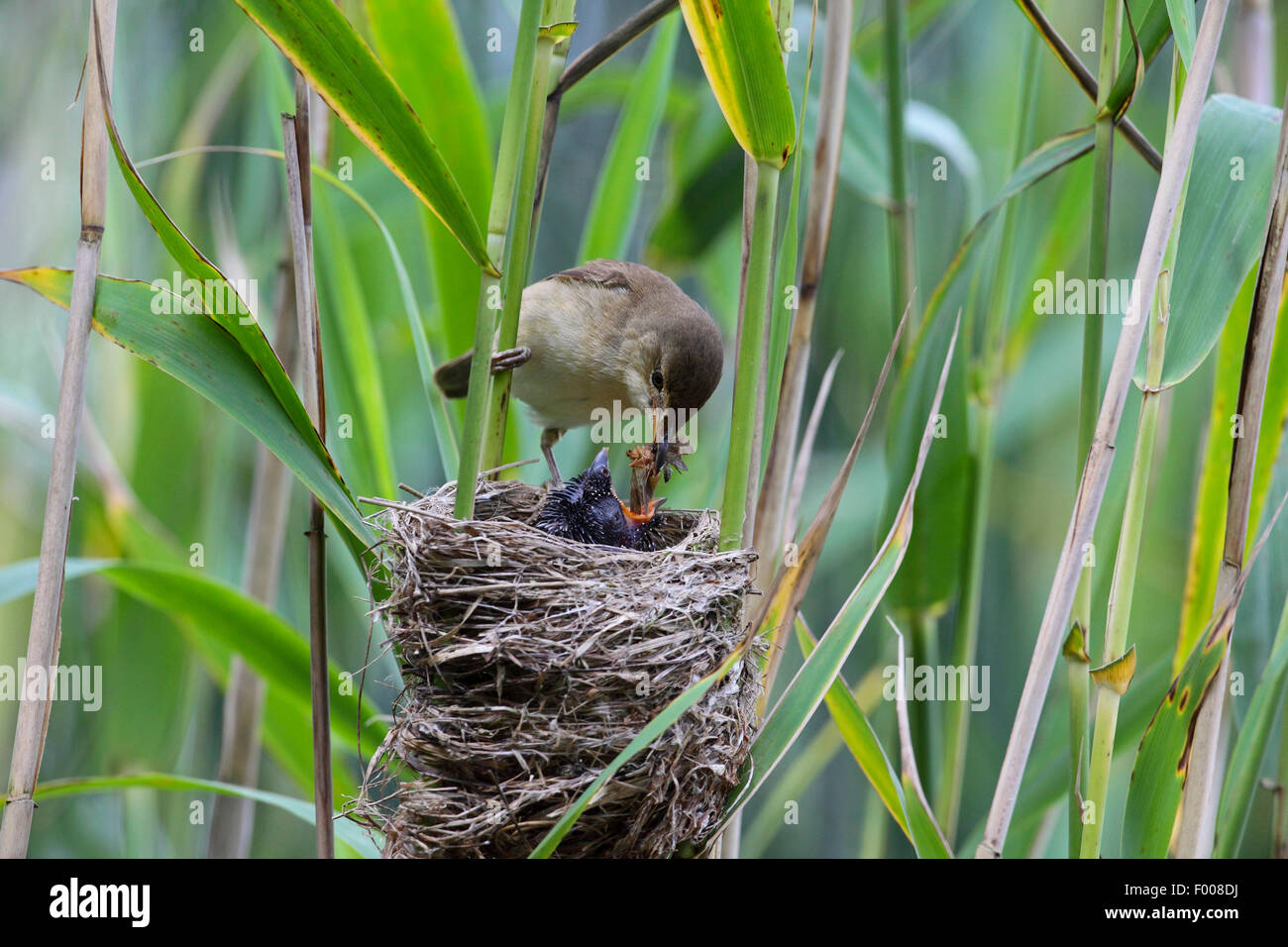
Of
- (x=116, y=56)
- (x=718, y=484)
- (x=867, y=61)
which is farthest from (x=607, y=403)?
(x=116, y=56)

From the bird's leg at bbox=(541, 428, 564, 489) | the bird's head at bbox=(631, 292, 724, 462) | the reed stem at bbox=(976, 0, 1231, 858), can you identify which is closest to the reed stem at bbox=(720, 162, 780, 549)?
the reed stem at bbox=(976, 0, 1231, 858)

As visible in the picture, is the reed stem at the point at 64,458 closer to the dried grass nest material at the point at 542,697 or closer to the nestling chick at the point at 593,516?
the dried grass nest material at the point at 542,697

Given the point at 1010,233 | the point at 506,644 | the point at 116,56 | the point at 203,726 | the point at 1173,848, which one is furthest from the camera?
the point at 203,726

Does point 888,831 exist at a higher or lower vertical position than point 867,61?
lower

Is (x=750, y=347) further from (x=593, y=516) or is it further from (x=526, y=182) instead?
(x=593, y=516)

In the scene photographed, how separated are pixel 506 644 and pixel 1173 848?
997 millimetres

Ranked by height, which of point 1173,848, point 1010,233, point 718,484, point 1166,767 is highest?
A: point 1010,233

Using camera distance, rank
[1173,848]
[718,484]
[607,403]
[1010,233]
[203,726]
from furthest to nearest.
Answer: [203,726] < [607,403] < [718,484] < [1010,233] < [1173,848]

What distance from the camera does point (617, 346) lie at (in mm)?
2283

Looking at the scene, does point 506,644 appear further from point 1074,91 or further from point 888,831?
point 1074,91

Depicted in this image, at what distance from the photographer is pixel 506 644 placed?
1146 mm

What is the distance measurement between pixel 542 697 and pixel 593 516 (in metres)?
0.67

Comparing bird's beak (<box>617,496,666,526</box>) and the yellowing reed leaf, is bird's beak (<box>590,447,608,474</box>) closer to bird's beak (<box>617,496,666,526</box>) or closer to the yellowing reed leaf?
bird's beak (<box>617,496,666,526</box>)

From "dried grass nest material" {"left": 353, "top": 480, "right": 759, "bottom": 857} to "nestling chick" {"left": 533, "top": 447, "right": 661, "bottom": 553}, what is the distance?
448mm
